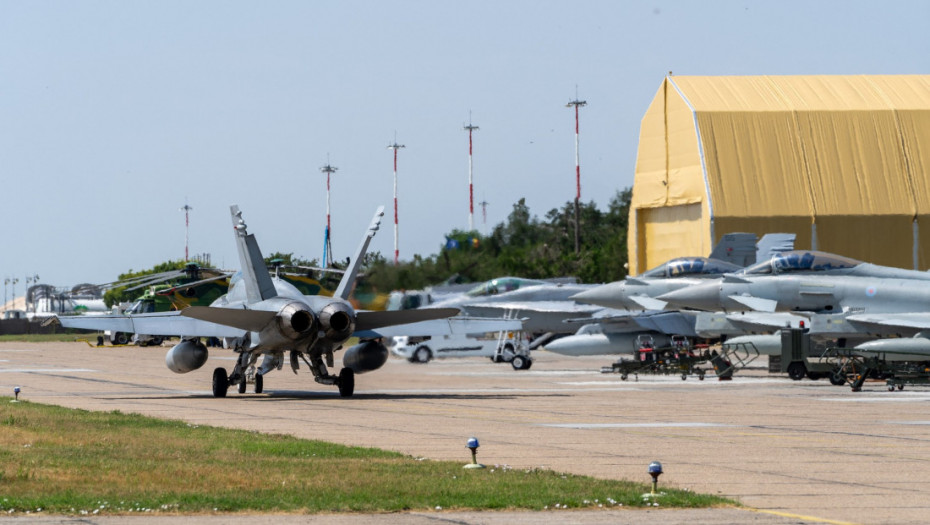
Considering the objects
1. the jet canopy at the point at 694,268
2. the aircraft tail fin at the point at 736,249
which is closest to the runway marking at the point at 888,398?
the jet canopy at the point at 694,268

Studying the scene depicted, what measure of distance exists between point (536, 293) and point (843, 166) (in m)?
18.0

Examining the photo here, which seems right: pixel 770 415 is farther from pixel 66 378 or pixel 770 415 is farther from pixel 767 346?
pixel 66 378

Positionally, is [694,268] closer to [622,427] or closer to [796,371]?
[796,371]

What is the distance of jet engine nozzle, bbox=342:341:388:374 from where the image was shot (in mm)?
26359

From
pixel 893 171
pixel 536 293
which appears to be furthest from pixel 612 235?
pixel 536 293

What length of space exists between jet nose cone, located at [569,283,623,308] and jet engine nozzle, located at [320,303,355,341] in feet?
60.4

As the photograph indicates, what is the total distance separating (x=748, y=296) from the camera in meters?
34.8

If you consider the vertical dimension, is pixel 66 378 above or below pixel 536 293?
below

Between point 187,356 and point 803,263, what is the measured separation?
55.3 feet

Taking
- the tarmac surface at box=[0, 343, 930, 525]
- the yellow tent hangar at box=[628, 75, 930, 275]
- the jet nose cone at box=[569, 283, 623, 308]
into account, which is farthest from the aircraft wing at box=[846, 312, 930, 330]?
the yellow tent hangar at box=[628, 75, 930, 275]

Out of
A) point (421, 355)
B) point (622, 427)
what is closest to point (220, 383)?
point (622, 427)

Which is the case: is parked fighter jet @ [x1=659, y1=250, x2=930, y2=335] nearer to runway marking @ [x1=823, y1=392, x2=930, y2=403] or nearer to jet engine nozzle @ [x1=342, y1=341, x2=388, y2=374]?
runway marking @ [x1=823, y1=392, x2=930, y2=403]

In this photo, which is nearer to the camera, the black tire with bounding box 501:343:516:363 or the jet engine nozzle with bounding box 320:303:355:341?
the jet engine nozzle with bounding box 320:303:355:341

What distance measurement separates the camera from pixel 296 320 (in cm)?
2334
